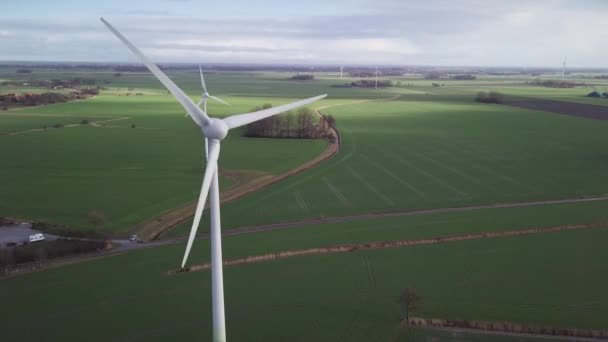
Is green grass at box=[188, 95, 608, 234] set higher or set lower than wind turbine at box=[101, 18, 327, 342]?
lower

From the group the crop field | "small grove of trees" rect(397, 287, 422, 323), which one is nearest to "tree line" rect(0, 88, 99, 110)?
the crop field

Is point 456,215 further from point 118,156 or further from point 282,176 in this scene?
point 118,156

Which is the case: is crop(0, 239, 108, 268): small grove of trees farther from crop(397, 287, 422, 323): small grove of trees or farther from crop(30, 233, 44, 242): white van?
crop(397, 287, 422, 323): small grove of trees

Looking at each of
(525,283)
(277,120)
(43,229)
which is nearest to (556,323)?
(525,283)

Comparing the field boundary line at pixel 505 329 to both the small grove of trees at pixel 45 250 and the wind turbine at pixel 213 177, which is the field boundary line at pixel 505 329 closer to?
the wind turbine at pixel 213 177

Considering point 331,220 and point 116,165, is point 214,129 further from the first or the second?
point 116,165
